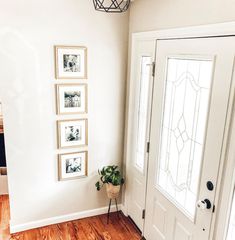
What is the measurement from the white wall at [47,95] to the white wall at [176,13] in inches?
10.9

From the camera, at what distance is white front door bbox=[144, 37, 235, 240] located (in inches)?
68.2

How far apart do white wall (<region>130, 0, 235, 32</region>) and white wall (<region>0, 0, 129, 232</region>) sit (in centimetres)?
28

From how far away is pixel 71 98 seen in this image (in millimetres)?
2799

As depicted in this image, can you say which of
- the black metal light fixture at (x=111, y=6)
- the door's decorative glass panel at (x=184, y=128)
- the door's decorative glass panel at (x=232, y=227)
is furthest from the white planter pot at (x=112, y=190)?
the black metal light fixture at (x=111, y=6)

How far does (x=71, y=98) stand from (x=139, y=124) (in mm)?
803

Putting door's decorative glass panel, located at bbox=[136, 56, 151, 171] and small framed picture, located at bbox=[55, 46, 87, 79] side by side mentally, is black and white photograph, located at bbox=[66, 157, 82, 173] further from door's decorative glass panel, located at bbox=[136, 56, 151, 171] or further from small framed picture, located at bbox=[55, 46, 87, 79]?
small framed picture, located at bbox=[55, 46, 87, 79]

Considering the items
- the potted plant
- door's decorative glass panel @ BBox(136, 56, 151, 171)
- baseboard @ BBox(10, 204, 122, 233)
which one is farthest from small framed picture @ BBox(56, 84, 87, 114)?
baseboard @ BBox(10, 204, 122, 233)

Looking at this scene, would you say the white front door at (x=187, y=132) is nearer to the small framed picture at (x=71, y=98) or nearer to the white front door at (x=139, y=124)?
the white front door at (x=139, y=124)

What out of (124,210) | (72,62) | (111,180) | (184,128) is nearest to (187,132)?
(184,128)

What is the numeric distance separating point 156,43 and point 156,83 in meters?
0.37

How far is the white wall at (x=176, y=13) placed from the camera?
1.64 m

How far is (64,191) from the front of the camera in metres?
3.05

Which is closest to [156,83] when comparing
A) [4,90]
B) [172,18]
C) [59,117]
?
[172,18]

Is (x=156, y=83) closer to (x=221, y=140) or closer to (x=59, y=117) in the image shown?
(x=221, y=140)
